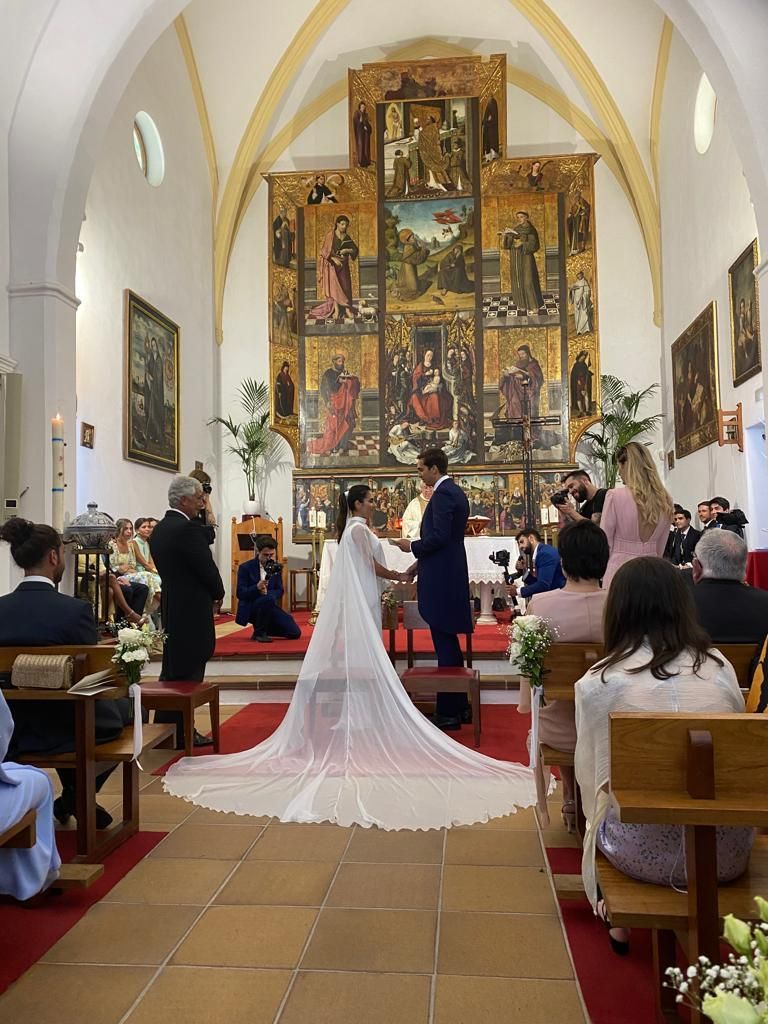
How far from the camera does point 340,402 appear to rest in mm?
15844

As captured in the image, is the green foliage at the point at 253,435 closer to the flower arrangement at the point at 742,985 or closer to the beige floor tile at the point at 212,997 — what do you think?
→ the beige floor tile at the point at 212,997

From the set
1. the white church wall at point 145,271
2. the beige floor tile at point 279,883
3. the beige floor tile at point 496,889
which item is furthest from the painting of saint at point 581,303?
the beige floor tile at point 279,883

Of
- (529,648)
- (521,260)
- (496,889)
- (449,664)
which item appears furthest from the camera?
(521,260)

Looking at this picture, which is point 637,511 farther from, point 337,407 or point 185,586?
point 337,407

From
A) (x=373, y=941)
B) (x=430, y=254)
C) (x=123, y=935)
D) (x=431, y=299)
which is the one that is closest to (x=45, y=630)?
(x=123, y=935)

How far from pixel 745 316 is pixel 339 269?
312 inches

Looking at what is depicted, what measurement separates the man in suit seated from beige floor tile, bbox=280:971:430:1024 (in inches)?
279

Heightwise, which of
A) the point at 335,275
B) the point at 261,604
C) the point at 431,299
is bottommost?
the point at 261,604

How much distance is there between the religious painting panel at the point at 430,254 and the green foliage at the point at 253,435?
295cm

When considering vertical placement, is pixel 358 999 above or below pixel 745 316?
below

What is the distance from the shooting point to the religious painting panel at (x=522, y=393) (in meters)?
15.3

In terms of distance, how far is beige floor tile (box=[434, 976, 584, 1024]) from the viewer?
247 cm

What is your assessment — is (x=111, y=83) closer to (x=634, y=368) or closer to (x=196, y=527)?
(x=196, y=527)

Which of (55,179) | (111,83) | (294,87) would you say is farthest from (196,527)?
(294,87)
